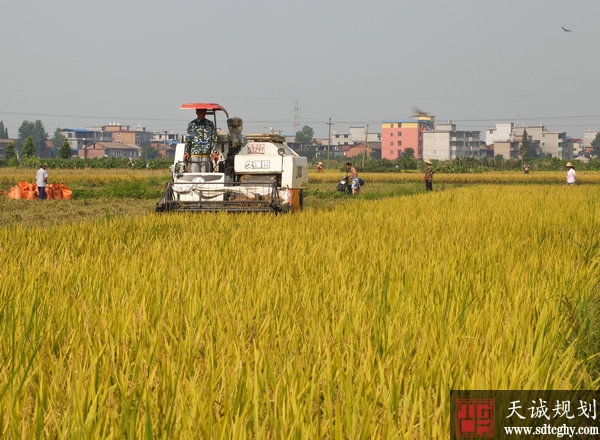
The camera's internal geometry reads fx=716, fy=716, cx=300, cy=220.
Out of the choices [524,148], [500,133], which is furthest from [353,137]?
[524,148]

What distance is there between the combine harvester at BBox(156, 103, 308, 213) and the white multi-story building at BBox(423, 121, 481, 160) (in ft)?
414

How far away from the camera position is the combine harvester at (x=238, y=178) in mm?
11820

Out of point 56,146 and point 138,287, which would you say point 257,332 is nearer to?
point 138,287

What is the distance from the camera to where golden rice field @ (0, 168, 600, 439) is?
7.30 ft

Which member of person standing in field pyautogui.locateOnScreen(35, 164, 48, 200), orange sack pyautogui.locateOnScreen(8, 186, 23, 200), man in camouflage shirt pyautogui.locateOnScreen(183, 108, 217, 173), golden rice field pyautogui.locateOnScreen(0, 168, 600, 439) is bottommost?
orange sack pyautogui.locateOnScreen(8, 186, 23, 200)

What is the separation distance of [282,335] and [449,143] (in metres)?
137

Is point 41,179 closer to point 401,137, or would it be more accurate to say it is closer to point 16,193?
point 16,193

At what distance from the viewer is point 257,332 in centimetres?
338

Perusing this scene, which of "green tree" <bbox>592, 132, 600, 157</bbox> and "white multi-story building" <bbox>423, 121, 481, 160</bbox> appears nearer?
"white multi-story building" <bbox>423, 121, 481, 160</bbox>

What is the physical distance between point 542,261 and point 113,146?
144133 mm

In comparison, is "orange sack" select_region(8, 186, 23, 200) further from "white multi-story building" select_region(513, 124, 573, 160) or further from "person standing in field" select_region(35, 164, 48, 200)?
"white multi-story building" select_region(513, 124, 573, 160)

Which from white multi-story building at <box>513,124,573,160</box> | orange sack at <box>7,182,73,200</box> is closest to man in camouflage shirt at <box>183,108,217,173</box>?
orange sack at <box>7,182,73,200</box>

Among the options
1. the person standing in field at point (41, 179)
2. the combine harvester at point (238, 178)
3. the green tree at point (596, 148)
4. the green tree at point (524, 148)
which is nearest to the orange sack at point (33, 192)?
the person standing in field at point (41, 179)

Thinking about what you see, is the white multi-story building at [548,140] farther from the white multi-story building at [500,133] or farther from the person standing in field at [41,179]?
the person standing in field at [41,179]
